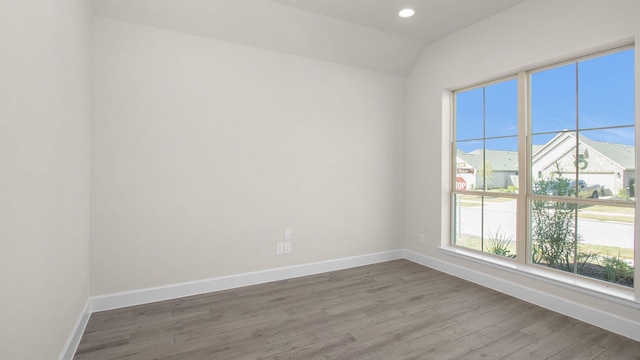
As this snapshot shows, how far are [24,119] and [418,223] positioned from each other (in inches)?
155

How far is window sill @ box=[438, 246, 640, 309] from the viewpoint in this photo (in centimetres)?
230

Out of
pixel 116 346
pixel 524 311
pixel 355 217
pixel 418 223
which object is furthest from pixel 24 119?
pixel 418 223

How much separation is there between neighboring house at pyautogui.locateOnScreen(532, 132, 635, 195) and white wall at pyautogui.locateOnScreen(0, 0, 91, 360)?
386 cm

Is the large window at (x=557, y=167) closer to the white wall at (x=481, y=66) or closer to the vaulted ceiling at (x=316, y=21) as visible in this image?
the white wall at (x=481, y=66)

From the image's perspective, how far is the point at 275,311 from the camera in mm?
2627

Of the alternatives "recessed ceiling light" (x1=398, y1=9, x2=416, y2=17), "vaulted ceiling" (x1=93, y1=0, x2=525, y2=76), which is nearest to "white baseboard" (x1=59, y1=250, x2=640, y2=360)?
"vaulted ceiling" (x1=93, y1=0, x2=525, y2=76)

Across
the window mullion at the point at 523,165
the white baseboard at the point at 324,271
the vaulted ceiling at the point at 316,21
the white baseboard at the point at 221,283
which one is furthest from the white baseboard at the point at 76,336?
the window mullion at the point at 523,165

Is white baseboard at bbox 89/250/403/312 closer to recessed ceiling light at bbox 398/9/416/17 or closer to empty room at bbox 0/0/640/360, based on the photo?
empty room at bbox 0/0/640/360

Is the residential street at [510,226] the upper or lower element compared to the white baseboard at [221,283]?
upper

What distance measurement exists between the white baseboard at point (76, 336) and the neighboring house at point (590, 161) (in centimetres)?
409

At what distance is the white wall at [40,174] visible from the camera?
1170 millimetres

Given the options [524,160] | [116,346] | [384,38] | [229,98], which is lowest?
[116,346]

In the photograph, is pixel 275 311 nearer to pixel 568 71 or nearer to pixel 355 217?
pixel 355 217

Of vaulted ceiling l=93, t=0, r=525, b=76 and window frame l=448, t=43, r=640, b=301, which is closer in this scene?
window frame l=448, t=43, r=640, b=301
